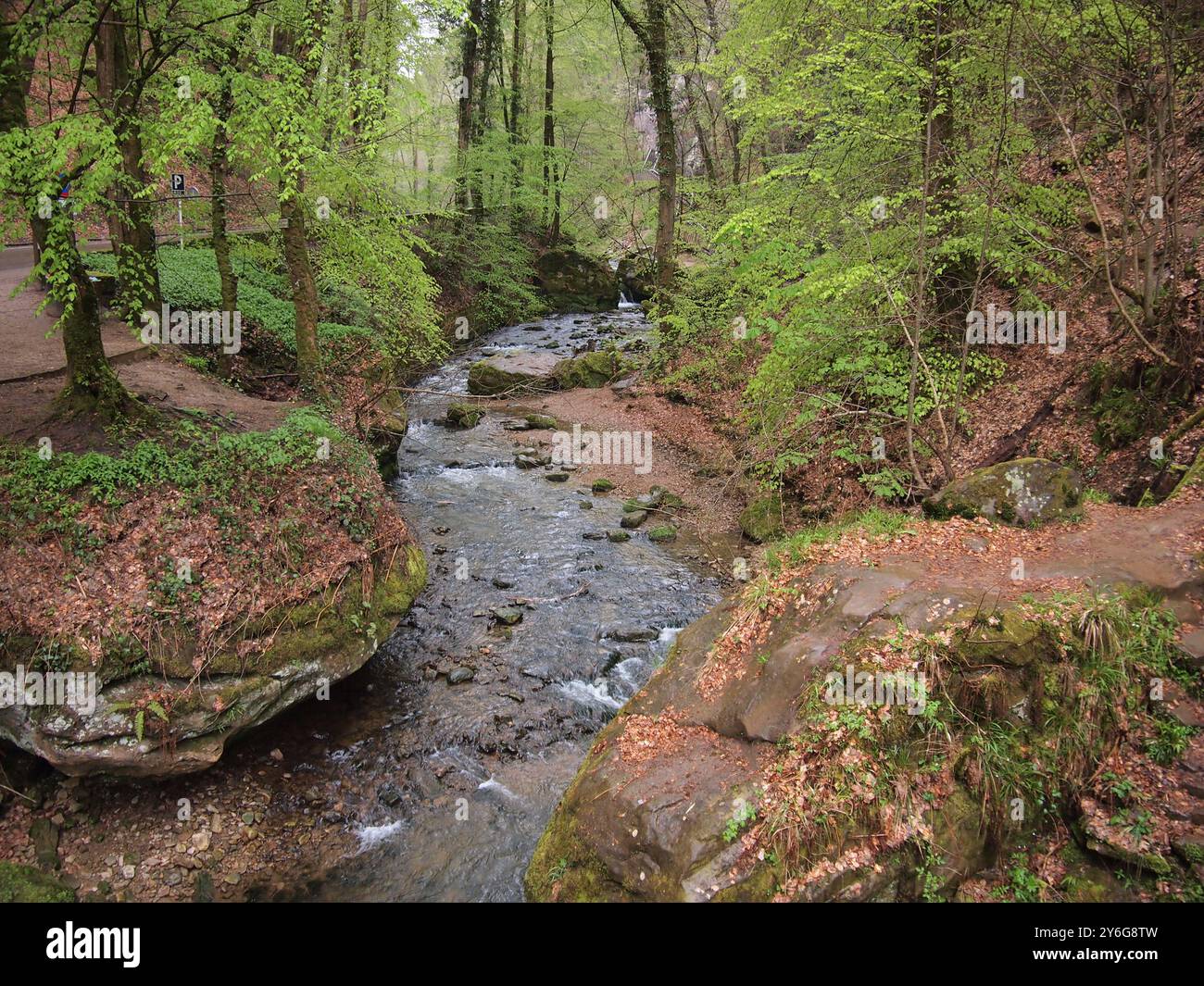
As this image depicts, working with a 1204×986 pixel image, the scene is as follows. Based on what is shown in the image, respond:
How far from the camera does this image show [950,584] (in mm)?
5645

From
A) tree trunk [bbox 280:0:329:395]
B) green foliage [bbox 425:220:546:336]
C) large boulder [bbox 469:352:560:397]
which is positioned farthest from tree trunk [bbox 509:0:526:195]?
tree trunk [bbox 280:0:329:395]

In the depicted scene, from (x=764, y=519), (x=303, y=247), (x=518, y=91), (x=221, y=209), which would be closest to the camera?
(x=303, y=247)

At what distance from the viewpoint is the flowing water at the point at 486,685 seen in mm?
6152

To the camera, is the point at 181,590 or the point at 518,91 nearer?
the point at 181,590

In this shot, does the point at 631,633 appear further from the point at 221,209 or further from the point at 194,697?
the point at 221,209

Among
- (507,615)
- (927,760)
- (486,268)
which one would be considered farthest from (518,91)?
(927,760)

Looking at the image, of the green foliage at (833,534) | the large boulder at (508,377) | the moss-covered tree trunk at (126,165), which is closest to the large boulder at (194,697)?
the green foliage at (833,534)

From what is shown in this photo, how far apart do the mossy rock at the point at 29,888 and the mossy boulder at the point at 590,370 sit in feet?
53.6

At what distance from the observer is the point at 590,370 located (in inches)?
812

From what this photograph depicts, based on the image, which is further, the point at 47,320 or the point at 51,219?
the point at 47,320

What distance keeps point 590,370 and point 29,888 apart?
692 inches
